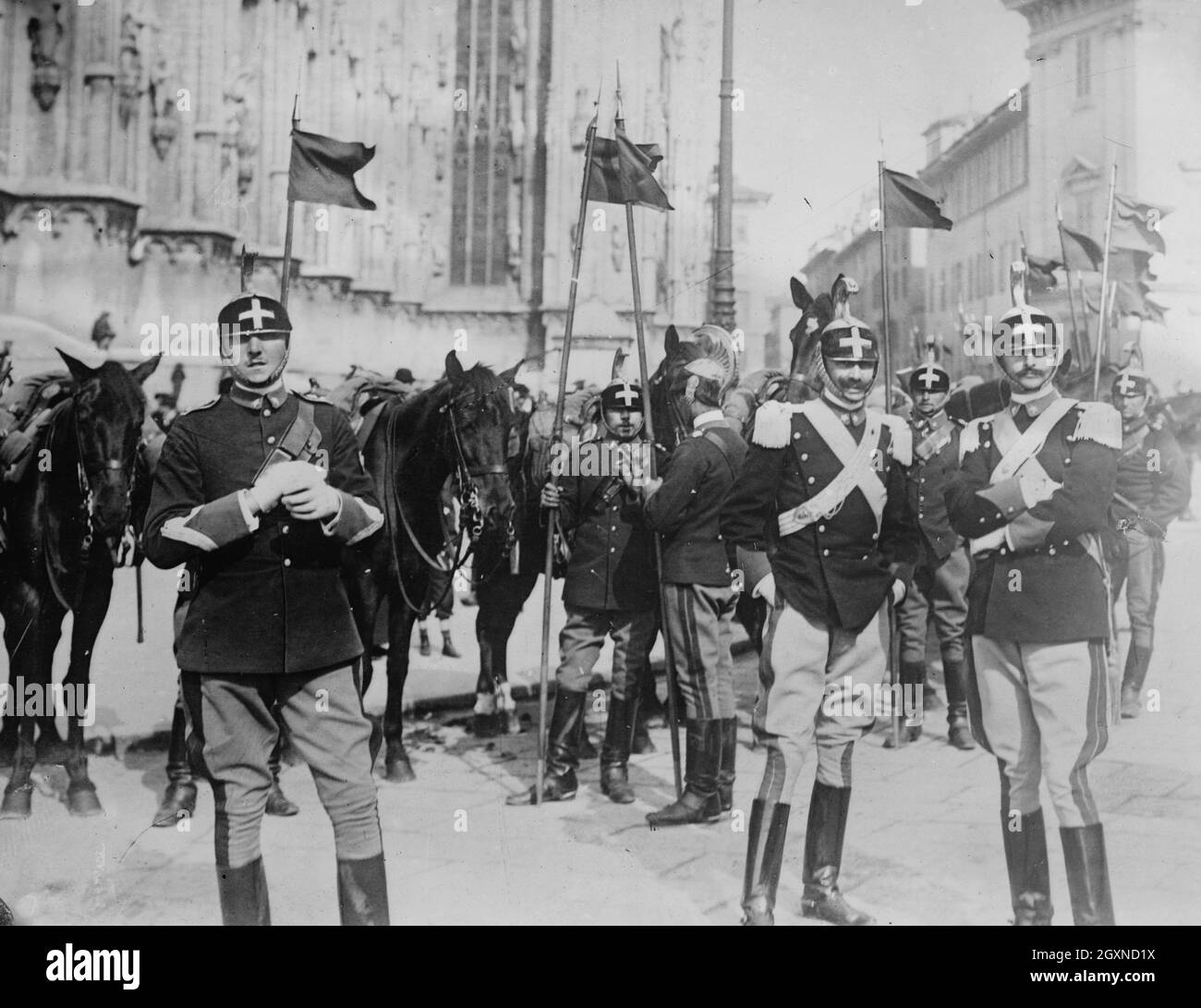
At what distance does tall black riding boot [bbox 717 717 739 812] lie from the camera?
6.11 m

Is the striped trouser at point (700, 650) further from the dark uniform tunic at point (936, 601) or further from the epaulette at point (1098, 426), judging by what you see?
the epaulette at point (1098, 426)

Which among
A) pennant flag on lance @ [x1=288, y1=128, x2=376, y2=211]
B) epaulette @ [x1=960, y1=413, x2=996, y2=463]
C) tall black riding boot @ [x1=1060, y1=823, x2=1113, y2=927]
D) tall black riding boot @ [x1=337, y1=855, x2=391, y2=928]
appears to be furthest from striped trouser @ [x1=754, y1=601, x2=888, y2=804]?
pennant flag on lance @ [x1=288, y1=128, x2=376, y2=211]

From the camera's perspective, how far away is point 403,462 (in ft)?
22.3

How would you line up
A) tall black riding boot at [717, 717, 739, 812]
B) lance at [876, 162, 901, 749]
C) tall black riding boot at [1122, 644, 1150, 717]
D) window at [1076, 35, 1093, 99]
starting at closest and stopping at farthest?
lance at [876, 162, 901, 749]
tall black riding boot at [717, 717, 739, 812]
tall black riding boot at [1122, 644, 1150, 717]
window at [1076, 35, 1093, 99]

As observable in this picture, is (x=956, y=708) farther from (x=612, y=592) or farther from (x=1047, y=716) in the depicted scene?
(x=1047, y=716)

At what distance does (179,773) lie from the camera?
6.23 metres

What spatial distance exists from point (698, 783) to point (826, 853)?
3.68 feet

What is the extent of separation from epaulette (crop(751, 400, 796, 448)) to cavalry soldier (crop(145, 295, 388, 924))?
145cm

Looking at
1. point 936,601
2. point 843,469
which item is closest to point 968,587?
point 843,469

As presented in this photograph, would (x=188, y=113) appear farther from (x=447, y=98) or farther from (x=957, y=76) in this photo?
(x=957, y=76)

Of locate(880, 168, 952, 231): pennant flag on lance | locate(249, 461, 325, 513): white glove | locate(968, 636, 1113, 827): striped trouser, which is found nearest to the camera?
locate(249, 461, 325, 513): white glove

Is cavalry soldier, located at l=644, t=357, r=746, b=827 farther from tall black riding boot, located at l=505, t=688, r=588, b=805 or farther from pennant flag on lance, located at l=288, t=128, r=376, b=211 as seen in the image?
pennant flag on lance, located at l=288, t=128, r=376, b=211

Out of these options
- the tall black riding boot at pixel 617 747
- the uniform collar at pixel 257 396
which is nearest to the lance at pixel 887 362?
the tall black riding boot at pixel 617 747

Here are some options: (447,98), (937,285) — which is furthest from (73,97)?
(937,285)
